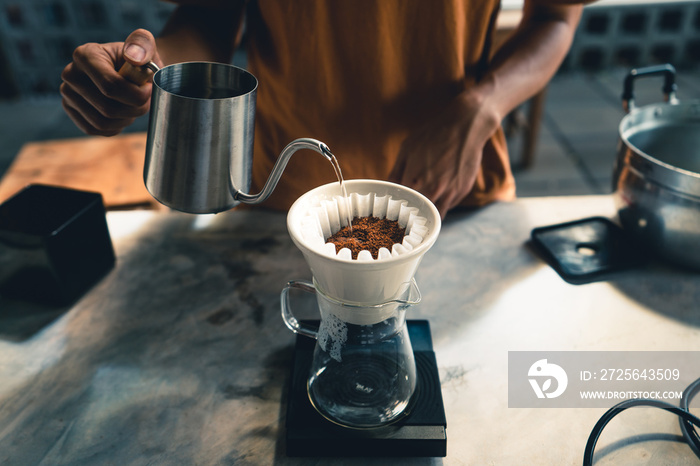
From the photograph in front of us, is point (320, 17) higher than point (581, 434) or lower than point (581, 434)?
higher

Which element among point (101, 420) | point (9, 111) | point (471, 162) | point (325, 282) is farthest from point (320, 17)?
point (9, 111)

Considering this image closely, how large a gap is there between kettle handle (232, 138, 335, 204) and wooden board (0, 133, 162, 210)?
1193 millimetres

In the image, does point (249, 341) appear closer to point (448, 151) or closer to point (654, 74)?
point (448, 151)

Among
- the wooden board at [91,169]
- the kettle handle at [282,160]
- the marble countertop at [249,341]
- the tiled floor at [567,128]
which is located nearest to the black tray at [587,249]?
the marble countertop at [249,341]

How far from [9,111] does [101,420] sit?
12.2 ft

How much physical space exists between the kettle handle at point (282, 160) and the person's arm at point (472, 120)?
0.33m

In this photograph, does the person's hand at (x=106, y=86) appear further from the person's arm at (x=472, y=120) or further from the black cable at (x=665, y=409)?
the black cable at (x=665, y=409)

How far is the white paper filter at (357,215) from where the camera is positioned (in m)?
0.60

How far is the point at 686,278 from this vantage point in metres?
0.95

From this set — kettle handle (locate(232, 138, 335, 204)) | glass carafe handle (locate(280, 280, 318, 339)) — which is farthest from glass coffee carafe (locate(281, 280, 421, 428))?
kettle handle (locate(232, 138, 335, 204))

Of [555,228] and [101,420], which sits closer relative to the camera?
[101,420]

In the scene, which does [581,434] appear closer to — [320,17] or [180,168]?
[180,168]

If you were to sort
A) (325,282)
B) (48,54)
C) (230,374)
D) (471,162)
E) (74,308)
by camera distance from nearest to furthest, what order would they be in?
(325,282) < (230,374) < (74,308) < (471,162) < (48,54)

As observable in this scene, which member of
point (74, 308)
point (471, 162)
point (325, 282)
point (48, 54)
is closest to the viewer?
point (325, 282)
